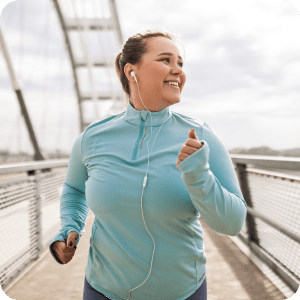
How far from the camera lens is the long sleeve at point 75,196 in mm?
1031

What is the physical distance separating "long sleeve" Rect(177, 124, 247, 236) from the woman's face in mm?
204

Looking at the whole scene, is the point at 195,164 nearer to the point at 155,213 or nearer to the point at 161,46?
the point at 155,213

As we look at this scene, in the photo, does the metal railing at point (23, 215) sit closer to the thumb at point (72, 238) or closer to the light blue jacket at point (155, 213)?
the thumb at point (72, 238)

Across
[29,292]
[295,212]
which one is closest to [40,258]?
[29,292]

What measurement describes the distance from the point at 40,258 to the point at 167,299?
2.43 m

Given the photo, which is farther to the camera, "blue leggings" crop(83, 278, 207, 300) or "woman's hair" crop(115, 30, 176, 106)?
"woman's hair" crop(115, 30, 176, 106)

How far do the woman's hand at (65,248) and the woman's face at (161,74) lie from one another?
19.5 inches

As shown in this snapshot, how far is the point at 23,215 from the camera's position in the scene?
2.61m

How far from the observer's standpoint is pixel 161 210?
0.80 metres

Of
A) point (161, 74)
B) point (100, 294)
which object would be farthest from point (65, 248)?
point (161, 74)

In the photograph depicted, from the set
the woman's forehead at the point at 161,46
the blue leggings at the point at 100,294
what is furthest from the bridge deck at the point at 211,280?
the woman's forehead at the point at 161,46

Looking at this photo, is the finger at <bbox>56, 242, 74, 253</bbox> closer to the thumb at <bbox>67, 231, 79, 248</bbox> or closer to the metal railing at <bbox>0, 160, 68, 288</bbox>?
the thumb at <bbox>67, 231, 79, 248</bbox>

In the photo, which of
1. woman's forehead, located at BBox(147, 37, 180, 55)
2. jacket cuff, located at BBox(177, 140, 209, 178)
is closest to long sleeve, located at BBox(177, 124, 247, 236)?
jacket cuff, located at BBox(177, 140, 209, 178)

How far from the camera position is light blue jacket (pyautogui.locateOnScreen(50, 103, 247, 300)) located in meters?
0.81
